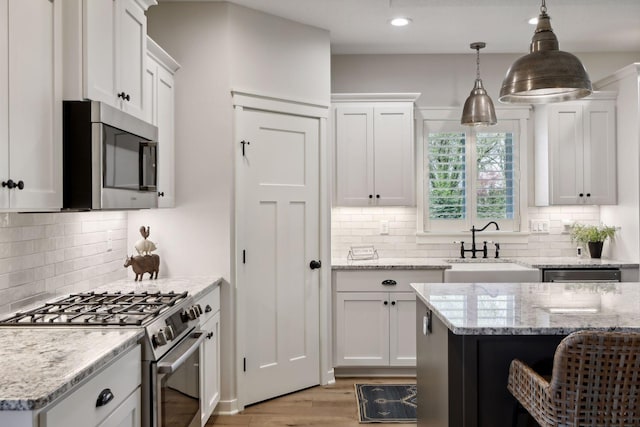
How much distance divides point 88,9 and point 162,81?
3.67 feet

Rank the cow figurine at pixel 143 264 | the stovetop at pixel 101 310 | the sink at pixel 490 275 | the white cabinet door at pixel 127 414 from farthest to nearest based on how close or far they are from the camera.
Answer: the sink at pixel 490 275 < the cow figurine at pixel 143 264 < the stovetop at pixel 101 310 < the white cabinet door at pixel 127 414

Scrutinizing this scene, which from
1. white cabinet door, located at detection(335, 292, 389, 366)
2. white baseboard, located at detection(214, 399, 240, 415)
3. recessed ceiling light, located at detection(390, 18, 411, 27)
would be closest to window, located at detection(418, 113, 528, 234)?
white cabinet door, located at detection(335, 292, 389, 366)

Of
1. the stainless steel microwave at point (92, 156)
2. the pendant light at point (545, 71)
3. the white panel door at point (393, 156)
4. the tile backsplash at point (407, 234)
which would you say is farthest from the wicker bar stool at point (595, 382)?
the tile backsplash at point (407, 234)

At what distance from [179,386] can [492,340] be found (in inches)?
54.1

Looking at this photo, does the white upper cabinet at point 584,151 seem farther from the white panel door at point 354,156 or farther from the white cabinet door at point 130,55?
the white cabinet door at point 130,55

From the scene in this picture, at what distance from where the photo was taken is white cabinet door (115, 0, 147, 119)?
250 cm

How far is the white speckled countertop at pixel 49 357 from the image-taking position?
1.32 meters

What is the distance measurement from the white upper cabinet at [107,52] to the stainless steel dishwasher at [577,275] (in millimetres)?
3296

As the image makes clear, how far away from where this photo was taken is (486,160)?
4953 mm

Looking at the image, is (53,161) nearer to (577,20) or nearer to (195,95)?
(195,95)

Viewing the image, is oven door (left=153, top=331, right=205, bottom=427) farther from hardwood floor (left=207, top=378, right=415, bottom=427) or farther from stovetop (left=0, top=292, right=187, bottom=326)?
hardwood floor (left=207, top=378, right=415, bottom=427)

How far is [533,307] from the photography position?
7.59ft

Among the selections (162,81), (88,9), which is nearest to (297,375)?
(162,81)

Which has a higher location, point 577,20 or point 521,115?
point 577,20
